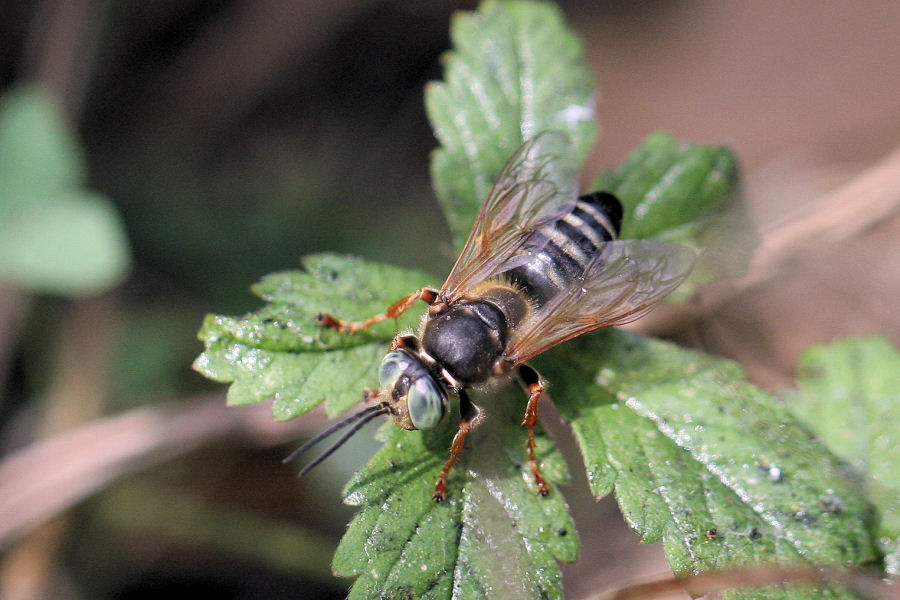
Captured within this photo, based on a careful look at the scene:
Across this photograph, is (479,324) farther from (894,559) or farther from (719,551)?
(894,559)

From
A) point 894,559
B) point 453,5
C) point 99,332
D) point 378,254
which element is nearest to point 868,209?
point 894,559

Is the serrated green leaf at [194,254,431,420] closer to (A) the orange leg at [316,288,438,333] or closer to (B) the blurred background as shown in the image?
(A) the orange leg at [316,288,438,333]

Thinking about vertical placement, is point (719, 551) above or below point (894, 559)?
above

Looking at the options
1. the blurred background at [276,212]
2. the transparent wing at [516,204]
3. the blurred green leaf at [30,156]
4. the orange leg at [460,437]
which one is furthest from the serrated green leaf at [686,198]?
the blurred green leaf at [30,156]

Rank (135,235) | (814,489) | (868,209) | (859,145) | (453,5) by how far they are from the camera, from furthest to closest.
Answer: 1. (453,5)
2. (859,145)
3. (135,235)
4. (868,209)
5. (814,489)

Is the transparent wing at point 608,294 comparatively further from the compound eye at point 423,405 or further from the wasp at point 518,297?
the compound eye at point 423,405

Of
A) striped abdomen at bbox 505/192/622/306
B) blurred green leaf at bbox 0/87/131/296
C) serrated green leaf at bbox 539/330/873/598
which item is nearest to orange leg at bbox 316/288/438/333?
striped abdomen at bbox 505/192/622/306

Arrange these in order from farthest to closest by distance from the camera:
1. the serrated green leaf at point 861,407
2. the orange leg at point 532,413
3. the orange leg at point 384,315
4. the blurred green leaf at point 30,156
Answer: the blurred green leaf at point 30,156, the serrated green leaf at point 861,407, the orange leg at point 384,315, the orange leg at point 532,413
